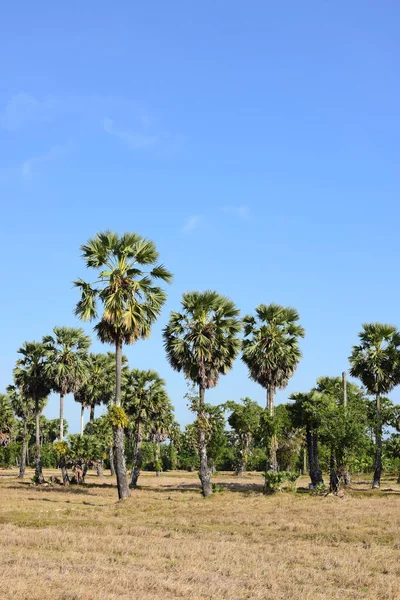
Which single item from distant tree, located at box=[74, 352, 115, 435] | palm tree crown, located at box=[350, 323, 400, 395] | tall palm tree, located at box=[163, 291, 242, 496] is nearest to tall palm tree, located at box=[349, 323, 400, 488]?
palm tree crown, located at box=[350, 323, 400, 395]

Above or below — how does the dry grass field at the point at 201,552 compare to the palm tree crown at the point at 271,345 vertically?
below

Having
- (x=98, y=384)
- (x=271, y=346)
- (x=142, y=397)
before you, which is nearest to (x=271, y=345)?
(x=271, y=346)

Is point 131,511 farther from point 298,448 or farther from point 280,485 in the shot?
point 298,448

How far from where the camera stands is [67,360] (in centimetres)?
5288

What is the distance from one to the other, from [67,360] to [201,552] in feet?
122

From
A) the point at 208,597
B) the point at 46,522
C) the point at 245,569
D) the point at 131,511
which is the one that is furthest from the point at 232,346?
the point at 208,597

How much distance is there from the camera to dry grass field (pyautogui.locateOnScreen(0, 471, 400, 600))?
13016 mm

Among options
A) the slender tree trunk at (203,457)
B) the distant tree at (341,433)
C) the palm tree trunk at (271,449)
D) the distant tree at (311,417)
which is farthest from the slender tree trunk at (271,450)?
the slender tree trunk at (203,457)

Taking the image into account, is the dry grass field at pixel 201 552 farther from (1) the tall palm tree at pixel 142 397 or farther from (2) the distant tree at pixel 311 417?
(1) the tall palm tree at pixel 142 397

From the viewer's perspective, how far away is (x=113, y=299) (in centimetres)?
3547

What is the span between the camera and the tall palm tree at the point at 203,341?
41.7 meters

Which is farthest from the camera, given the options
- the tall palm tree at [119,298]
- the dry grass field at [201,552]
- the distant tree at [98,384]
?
the distant tree at [98,384]

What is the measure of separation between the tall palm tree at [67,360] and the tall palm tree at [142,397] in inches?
157

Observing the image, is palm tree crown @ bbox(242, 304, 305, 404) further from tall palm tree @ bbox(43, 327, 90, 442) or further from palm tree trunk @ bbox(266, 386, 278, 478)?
tall palm tree @ bbox(43, 327, 90, 442)
